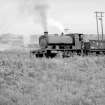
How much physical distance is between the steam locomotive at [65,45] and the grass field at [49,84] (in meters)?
5.62

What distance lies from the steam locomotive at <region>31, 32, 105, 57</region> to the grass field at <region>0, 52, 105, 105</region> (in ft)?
18.4

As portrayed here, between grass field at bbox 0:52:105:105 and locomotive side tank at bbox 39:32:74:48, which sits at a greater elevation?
locomotive side tank at bbox 39:32:74:48

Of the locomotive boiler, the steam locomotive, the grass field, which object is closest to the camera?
the grass field

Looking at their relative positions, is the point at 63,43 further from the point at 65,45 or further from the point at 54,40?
the point at 54,40

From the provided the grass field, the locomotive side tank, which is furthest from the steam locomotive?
the grass field

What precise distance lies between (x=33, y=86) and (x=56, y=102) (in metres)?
2.42

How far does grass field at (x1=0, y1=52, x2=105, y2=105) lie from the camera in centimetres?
1141

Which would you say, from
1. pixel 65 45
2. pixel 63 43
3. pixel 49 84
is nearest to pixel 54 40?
pixel 63 43

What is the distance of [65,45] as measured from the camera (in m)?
26.5

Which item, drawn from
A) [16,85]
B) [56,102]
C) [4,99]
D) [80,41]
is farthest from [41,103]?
[80,41]

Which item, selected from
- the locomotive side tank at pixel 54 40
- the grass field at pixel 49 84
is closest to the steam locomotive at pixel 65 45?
the locomotive side tank at pixel 54 40

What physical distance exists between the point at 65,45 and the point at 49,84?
43.3 feet

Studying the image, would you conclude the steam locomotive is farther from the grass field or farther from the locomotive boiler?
the grass field

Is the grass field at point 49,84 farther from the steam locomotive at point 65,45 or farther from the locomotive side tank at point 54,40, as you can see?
the locomotive side tank at point 54,40
